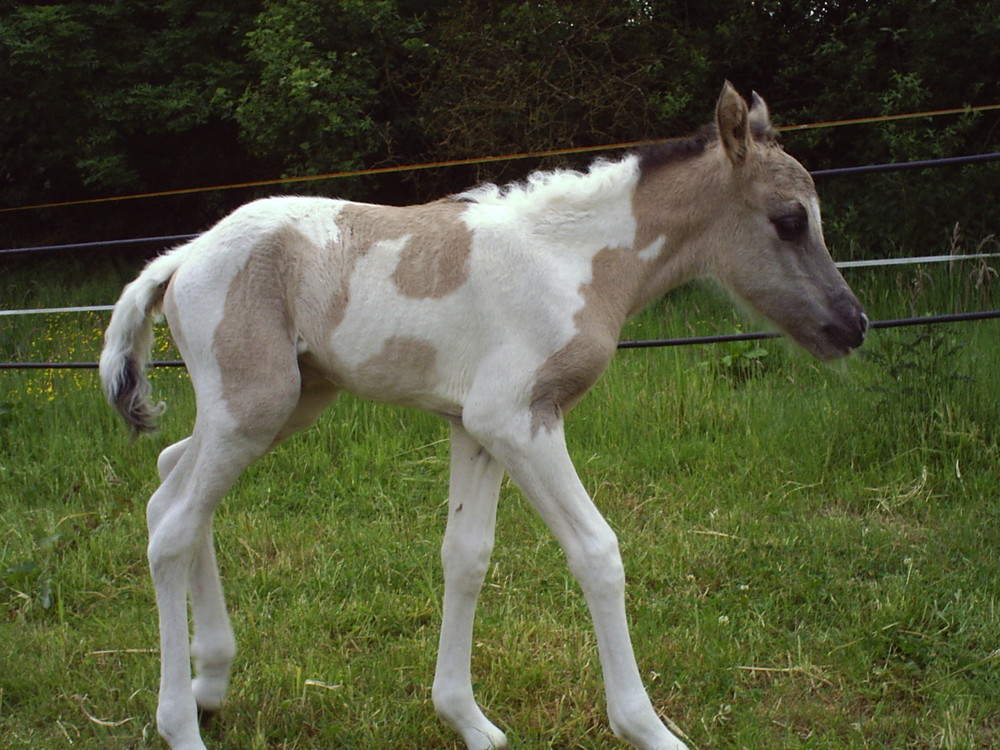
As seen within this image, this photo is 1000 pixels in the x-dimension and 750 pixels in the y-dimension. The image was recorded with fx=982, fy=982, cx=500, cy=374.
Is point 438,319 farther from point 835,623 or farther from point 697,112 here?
point 697,112

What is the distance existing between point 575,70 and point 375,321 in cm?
774

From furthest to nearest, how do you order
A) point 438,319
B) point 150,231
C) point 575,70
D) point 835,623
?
point 150,231
point 575,70
point 835,623
point 438,319

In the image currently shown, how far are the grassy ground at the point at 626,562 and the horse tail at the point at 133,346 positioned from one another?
3.43 ft

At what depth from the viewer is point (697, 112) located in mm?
10328

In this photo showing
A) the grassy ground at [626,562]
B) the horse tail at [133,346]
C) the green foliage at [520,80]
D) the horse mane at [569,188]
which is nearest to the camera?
the horse mane at [569,188]

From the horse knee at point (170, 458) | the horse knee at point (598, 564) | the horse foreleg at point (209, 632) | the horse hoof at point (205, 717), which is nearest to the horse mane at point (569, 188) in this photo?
the horse knee at point (598, 564)

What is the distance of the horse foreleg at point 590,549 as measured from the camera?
8.55 ft

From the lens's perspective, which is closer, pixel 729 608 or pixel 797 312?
pixel 797 312

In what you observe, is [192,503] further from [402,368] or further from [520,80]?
[520,80]

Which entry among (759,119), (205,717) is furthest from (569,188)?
(205,717)

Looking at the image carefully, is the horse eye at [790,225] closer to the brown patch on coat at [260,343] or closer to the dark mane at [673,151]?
the dark mane at [673,151]

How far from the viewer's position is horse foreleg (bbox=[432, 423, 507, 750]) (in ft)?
9.64

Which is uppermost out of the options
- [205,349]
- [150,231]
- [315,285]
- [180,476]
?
[315,285]

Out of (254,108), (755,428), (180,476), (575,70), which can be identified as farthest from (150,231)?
(180,476)
